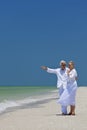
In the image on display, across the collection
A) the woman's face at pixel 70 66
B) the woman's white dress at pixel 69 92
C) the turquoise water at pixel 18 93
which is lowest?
the turquoise water at pixel 18 93

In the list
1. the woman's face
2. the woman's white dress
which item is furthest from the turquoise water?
the woman's face

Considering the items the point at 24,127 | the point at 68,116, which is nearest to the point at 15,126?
the point at 24,127

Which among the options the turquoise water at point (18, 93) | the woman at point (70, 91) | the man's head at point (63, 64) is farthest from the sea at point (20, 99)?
the man's head at point (63, 64)

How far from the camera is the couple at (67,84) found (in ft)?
51.7

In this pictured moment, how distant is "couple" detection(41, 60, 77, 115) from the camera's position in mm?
15758

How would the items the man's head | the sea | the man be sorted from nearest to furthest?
the man's head → the man → the sea

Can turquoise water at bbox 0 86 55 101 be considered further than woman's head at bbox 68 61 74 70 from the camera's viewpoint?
Yes

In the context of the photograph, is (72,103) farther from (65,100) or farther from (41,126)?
(41,126)

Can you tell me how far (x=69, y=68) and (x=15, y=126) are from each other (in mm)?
3927

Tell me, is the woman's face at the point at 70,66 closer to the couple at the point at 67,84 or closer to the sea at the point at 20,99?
the couple at the point at 67,84

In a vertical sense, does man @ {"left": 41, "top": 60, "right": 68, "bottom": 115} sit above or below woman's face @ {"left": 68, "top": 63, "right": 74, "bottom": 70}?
below

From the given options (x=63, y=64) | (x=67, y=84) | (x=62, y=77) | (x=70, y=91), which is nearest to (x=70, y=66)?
(x=63, y=64)

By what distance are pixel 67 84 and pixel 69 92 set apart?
0.27 meters

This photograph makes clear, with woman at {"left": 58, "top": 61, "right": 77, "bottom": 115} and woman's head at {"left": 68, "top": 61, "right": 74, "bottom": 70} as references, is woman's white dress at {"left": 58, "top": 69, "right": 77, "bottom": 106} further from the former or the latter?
woman's head at {"left": 68, "top": 61, "right": 74, "bottom": 70}
